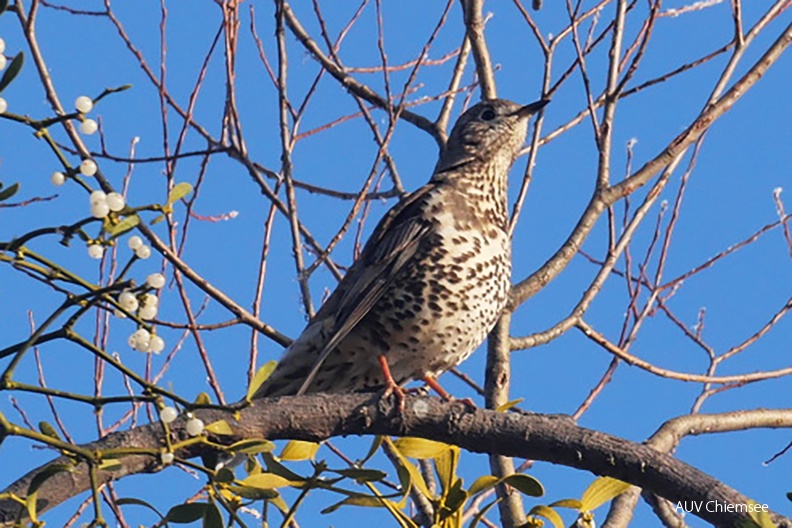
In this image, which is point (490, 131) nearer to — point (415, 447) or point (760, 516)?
point (415, 447)

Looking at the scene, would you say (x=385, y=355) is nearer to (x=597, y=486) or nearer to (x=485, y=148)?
(x=485, y=148)

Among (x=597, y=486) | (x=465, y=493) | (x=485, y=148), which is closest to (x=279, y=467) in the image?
(x=465, y=493)

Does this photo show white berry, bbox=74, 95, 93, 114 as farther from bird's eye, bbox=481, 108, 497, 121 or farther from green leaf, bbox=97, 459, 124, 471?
bird's eye, bbox=481, 108, 497, 121

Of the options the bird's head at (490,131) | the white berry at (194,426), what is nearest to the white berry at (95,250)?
the white berry at (194,426)

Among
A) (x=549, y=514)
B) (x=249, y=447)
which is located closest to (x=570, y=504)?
(x=549, y=514)

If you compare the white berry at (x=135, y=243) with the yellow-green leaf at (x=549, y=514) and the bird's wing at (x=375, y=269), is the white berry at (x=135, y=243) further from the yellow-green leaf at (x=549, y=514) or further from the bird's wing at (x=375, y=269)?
the bird's wing at (x=375, y=269)

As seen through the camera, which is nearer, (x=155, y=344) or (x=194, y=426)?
(x=155, y=344)

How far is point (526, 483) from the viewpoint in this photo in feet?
8.90

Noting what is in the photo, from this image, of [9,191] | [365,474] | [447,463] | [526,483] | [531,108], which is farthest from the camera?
[531,108]

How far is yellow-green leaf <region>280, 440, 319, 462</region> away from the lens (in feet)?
9.28

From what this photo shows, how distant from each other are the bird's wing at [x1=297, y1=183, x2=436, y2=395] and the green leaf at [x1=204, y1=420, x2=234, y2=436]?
1.84 meters

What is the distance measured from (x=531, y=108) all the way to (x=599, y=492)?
2803 mm

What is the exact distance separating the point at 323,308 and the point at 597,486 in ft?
6.51

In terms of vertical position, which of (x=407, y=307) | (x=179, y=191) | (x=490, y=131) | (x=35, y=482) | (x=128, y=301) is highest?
(x=490, y=131)
